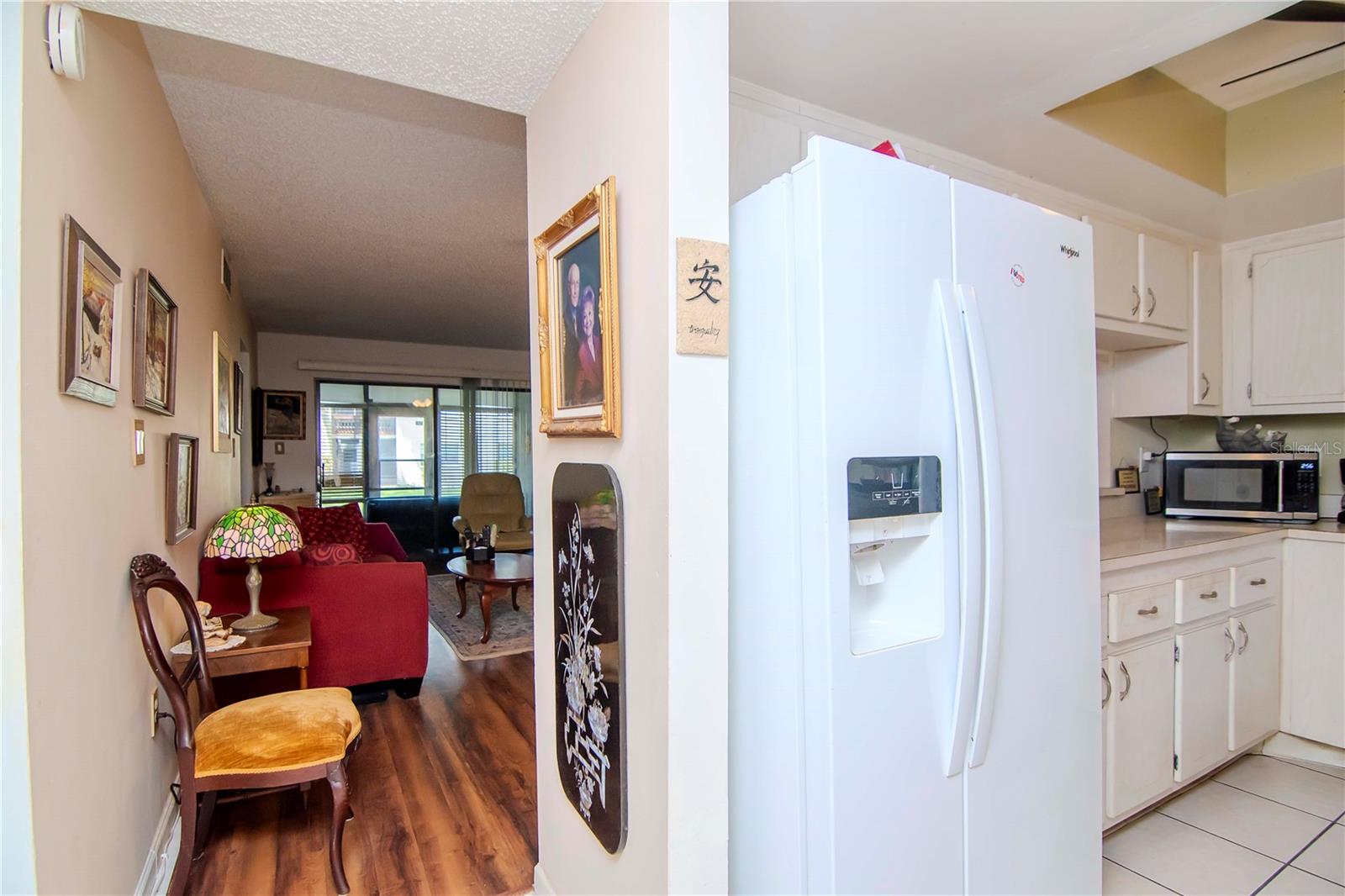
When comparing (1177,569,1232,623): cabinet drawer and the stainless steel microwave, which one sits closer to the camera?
(1177,569,1232,623): cabinet drawer

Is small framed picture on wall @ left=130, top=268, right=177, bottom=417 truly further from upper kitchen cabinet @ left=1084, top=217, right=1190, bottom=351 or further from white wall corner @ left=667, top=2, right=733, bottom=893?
upper kitchen cabinet @ left=1084, top=217, right=1190, bottom=351

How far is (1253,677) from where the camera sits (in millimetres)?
2564

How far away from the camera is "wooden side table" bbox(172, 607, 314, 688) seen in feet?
7.52

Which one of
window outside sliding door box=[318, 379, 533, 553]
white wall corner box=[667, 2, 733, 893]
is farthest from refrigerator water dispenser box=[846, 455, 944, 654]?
window outside sliding door box=[318, 379, 533, 553]

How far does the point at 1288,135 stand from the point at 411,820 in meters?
4.26

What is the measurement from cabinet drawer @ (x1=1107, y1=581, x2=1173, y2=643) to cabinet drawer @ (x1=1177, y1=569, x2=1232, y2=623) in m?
0.07

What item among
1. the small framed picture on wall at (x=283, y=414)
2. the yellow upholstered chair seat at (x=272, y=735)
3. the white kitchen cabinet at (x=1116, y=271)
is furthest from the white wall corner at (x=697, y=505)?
the small framed picture on wall at (x=283, y=414)

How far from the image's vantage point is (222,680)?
9.16 feet

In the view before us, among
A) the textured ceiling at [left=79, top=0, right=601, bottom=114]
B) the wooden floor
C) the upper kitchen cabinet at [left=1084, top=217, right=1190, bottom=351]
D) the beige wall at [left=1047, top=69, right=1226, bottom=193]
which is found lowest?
the wooden floor

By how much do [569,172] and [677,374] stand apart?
0.73 metres

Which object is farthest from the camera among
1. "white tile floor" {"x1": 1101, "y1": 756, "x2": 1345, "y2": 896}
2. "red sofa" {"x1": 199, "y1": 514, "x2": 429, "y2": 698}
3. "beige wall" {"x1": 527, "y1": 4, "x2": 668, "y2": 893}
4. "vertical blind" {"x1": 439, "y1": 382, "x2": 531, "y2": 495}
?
"vertical blind" {"x1": 439, "y1": 382, "x2": 531, "y2": 495}

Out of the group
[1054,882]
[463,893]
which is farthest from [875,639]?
[463,893]

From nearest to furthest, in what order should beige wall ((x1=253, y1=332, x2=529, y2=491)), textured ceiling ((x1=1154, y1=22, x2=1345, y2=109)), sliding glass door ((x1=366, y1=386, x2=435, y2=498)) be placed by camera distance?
textured ceiling ((x1=1154, y1=22, x2=1345, y2=109)) → beige wall ((x1=253, y1=332, x2=529, y2=491)) → sliding glass door ((x1=366, y1=386, x2=435, y2=498))

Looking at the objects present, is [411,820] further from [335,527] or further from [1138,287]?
[1138,287]
